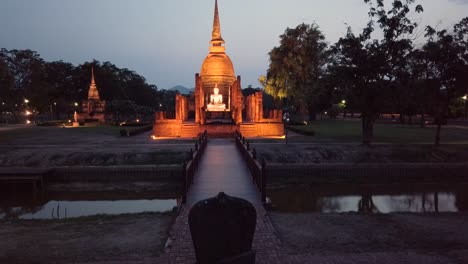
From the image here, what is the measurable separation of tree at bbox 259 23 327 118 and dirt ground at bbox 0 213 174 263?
146 feet

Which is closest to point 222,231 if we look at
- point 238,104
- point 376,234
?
point 376,234

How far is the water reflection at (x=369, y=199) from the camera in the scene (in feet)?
51.8

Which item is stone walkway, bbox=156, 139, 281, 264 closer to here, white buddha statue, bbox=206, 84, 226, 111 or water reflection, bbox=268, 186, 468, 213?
water reflection, bbox=268, 186, 468, 213

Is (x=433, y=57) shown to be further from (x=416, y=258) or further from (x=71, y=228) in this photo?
(x=71, y=228)

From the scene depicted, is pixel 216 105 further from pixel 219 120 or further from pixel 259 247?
pixel 259 247

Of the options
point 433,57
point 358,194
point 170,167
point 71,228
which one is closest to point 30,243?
point 71,228

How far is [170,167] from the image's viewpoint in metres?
20.0

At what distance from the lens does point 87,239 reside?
32.4ft

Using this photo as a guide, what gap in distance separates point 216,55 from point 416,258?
49315 millimetres

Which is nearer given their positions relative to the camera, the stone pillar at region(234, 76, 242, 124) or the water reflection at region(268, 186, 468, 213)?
the water reflection at region(268, 186, 468, 213)

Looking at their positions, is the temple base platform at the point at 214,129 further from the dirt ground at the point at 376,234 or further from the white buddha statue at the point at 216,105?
the dirt ground at the point at 376,234

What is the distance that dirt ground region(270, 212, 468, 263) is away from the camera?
8742 millimetres

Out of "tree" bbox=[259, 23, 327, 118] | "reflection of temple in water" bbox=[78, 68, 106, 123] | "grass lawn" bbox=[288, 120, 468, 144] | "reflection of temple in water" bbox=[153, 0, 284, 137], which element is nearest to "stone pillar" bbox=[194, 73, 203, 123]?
"reflection of temple in water" bbox=[153, 0, 284, 137]

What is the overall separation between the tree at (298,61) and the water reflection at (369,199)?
3560cm
